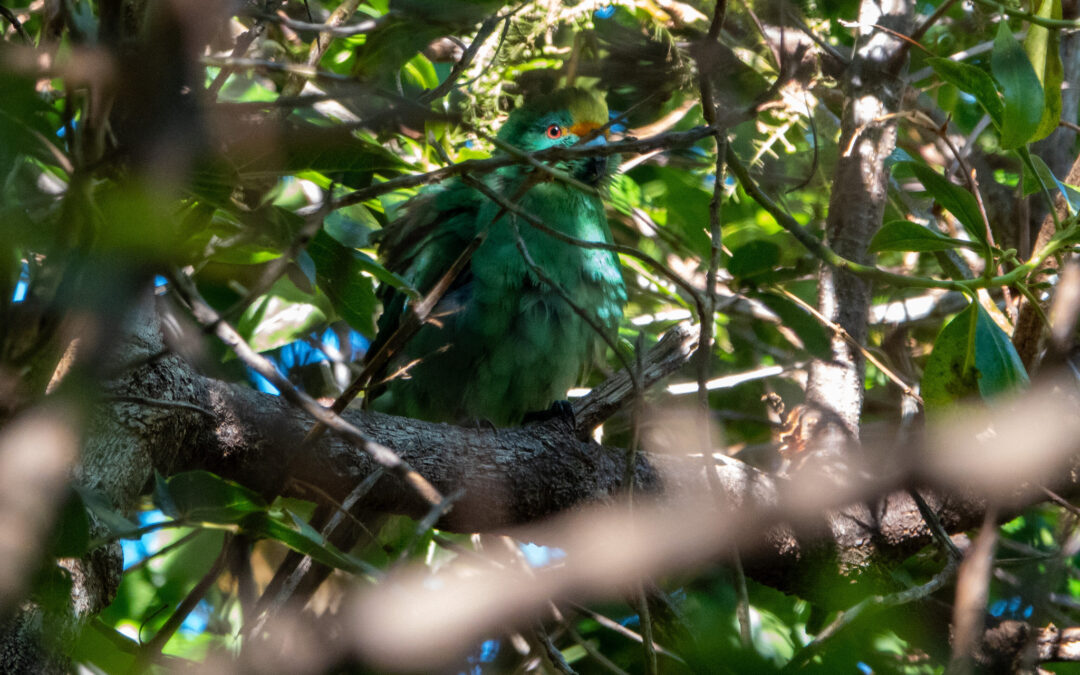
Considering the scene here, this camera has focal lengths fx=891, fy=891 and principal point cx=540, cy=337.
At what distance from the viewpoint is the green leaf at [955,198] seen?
1726 millimetres

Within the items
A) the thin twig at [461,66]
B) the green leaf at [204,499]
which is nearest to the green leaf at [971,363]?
the thin twig at [461,66]

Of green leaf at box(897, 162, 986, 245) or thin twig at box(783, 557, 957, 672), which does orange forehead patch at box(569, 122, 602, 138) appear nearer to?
green leaf at box(897, 162, 986, 245)

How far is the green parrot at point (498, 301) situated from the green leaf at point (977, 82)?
1089 mm

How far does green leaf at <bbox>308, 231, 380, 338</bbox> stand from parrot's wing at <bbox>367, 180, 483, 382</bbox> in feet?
2.65

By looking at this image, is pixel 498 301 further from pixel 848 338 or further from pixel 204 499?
pixel 204 499

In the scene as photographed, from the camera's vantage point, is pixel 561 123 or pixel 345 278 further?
pixel 561 123

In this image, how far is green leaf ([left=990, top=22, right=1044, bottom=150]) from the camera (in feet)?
4.88

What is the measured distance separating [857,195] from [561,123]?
111cm

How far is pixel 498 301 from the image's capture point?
2570mm

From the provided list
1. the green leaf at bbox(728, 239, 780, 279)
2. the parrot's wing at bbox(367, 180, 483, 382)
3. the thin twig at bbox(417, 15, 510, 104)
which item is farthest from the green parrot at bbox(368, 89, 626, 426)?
the thin twig at bbox(417, 15, 510, 104)

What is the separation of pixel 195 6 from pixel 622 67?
89.4 inches

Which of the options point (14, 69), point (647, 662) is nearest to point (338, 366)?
point (647, 662)

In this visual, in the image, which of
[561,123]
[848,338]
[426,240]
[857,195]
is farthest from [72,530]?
[561,123]

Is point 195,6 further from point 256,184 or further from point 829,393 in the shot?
point 829,393
